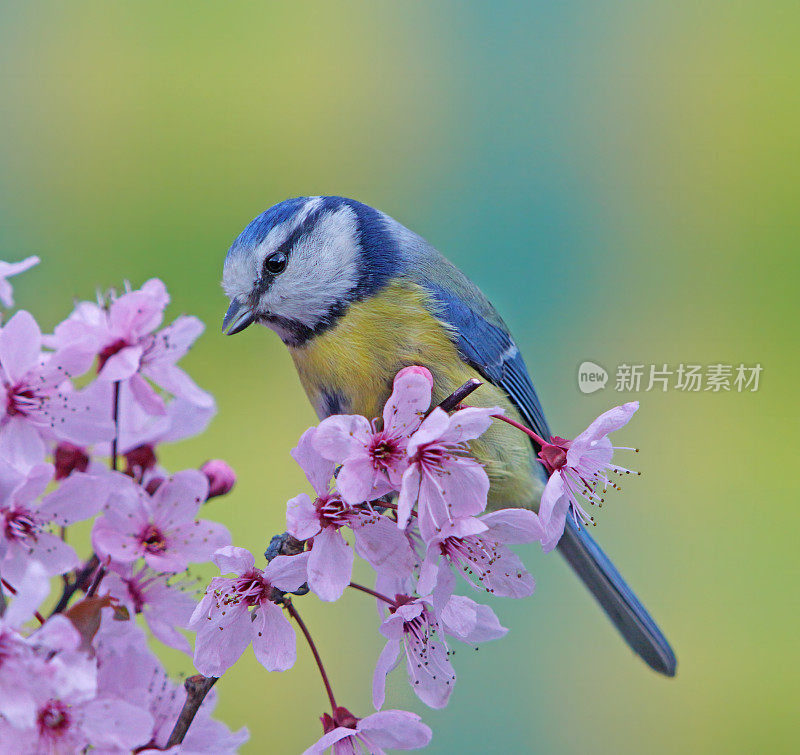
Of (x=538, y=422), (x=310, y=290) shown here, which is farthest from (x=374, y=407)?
(x=538, y=422)

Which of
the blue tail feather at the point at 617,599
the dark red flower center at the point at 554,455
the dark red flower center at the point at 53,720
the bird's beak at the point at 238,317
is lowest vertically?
the blue tail feather at the point at 617,599

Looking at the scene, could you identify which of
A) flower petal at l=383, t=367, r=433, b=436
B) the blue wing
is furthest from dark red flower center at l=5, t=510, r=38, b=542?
the blue wing

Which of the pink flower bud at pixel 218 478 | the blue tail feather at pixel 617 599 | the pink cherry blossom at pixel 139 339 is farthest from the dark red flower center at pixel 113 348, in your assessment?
the blue tail feather at pixel 617 599

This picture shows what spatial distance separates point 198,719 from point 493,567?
0.20 metres

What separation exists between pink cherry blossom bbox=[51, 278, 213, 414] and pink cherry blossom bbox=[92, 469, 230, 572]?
2.2 inches

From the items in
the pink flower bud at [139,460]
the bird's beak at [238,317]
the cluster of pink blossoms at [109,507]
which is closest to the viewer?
the cluster of pink blossoms at [109,507]

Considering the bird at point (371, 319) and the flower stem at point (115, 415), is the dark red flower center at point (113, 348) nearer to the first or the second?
the flower stem at point (115, 415)

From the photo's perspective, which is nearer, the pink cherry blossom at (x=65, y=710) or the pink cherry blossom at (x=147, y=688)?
the pink cherry blossom at (x=65, y=710)

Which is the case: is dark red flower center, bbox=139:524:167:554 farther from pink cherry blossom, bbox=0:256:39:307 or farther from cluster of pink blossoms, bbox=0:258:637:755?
pink cherry blossom, bbox=0:256:39:307

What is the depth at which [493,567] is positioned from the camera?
53 centimetres

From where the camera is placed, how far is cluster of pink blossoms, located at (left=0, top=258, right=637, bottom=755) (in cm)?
48

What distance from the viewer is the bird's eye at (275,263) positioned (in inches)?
28.6

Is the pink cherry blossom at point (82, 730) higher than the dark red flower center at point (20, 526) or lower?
lower

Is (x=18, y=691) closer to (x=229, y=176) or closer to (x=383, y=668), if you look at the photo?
(x=383, y=668)
